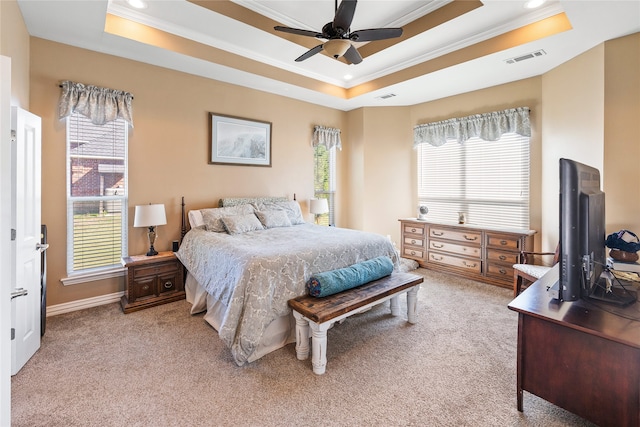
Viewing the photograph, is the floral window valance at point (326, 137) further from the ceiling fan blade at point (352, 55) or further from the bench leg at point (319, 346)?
the bench leg at point (319, 346)

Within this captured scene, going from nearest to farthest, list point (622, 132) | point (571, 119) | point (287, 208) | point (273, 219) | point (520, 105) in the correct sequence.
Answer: point (622, 132)
point (571, 119)
point (273, 219)
point (520, 105)
point (287, 208)

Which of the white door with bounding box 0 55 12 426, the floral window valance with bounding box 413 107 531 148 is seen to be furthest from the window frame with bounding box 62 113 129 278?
the floral window valance with bounding box 413 107 531 148

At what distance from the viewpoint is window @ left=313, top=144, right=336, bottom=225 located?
Result: 5487 millimetres

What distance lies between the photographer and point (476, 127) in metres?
4.59

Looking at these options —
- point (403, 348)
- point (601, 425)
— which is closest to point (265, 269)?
point (403, 348)

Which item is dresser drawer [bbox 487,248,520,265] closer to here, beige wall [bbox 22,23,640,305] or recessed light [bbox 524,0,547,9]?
beige wall [bbox 22,23,640,305]

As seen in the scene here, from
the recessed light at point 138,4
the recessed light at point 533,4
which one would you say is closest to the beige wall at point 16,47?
the recessed light at point 138,4

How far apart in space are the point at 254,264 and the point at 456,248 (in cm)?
346

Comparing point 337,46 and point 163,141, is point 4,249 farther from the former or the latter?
point 163,141

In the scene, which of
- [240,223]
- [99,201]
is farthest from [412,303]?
[99,201]

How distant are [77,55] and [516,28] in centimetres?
478

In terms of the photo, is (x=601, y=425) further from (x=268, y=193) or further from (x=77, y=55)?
(x=77, y=55)

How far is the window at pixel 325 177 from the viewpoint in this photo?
5.49 metres

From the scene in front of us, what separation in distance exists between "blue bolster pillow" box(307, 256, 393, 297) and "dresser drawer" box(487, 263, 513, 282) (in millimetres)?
2101
